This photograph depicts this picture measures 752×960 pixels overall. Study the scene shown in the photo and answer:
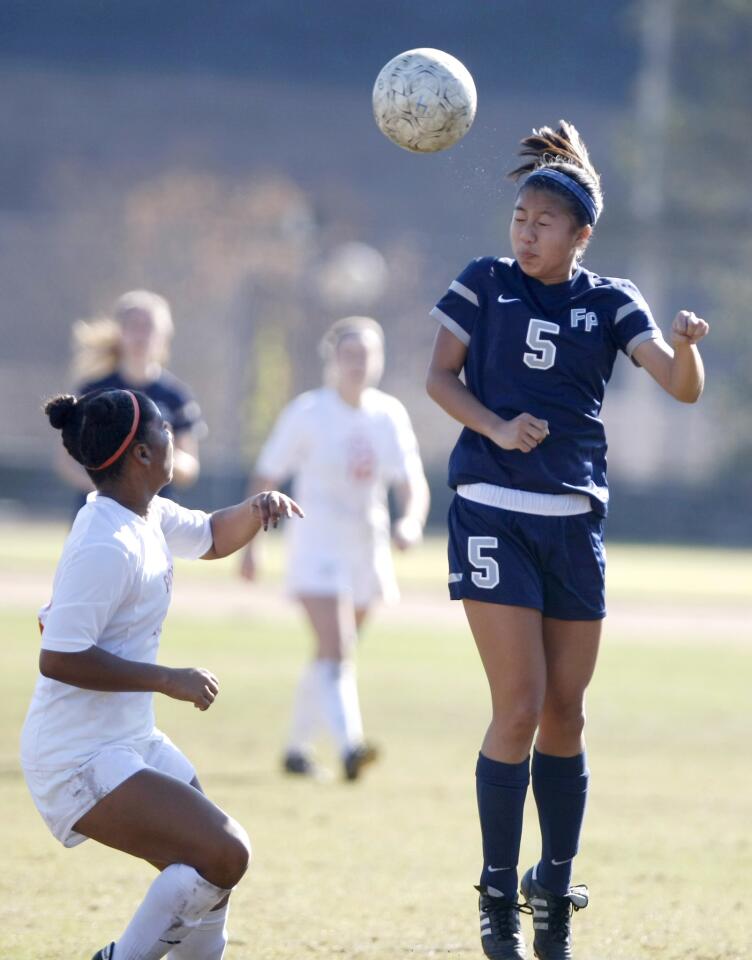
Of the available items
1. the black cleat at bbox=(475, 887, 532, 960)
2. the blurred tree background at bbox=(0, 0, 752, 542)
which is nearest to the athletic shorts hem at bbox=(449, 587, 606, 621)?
the black cleat at bbox=(475, 887, 532, 960)

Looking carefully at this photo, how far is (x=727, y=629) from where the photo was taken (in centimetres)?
1762

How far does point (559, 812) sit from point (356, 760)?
361 cm

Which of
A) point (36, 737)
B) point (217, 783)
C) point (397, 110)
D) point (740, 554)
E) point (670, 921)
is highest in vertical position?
point (397, 110)

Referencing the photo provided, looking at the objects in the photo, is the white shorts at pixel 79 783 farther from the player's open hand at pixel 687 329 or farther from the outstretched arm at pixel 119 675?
the player's open hand at pixel 687 329

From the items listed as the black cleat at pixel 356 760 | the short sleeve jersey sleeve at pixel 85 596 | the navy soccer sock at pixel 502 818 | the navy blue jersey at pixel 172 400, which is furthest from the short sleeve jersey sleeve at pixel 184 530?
the black cleat at pixel 356 760

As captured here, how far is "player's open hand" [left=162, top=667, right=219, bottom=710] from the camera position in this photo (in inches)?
163

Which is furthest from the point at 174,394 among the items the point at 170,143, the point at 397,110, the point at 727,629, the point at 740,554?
the point at 170,143

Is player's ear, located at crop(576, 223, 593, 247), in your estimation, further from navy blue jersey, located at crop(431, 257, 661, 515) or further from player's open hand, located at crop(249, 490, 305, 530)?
player's open hand, located at crop(249, 490, 305, 530)

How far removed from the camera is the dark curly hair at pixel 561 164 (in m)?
4.81

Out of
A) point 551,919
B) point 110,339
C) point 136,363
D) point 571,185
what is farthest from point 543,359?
point 110,339

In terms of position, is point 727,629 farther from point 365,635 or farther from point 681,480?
point 681,480

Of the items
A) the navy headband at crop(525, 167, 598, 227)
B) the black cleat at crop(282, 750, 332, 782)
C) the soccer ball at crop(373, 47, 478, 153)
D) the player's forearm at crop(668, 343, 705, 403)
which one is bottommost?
the black cleat at crop(282, 750, 332, 782)

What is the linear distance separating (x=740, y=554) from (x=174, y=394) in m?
23.9

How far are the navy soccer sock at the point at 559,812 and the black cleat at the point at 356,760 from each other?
354 centimetres
